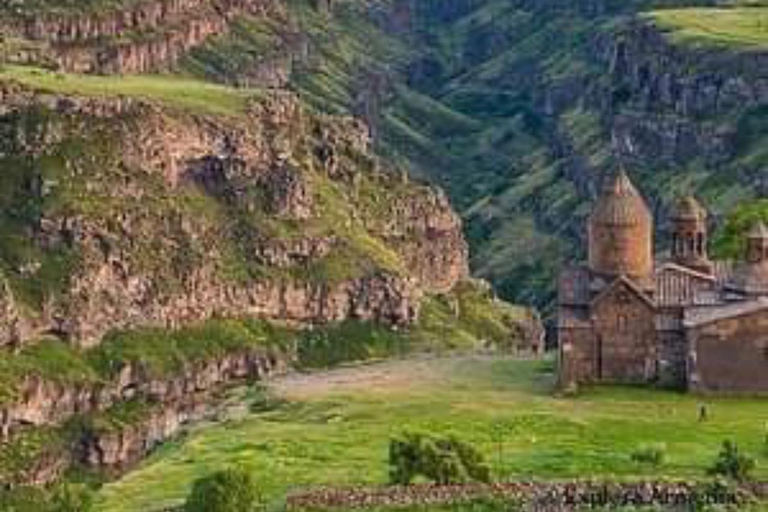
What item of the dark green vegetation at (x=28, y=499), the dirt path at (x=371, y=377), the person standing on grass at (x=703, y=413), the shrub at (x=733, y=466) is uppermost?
the dirt path at (x=371, y=377)

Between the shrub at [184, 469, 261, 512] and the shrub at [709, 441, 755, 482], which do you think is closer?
the shrub at [184, 469, 261, 512]

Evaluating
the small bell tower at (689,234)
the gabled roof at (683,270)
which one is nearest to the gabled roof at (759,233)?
the gabled roof at (683,270)

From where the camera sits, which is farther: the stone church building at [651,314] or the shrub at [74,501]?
the stone church building at [651,314]

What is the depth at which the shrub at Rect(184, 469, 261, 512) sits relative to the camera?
257 ft

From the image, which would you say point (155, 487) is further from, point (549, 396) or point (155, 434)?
point (155, 434)

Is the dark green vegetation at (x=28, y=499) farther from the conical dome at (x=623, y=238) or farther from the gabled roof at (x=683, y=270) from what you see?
the gabled roof at (x=683, y=270)

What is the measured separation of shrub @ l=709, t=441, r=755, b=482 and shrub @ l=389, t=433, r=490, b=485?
9714 mm

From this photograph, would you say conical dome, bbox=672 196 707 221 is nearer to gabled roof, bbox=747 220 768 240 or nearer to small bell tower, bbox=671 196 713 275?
small bell tower, bbox=671 196 713 275

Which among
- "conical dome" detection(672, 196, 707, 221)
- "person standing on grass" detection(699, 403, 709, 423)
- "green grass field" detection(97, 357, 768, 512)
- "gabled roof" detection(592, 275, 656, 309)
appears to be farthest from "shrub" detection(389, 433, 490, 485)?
"conical dome" detection(672, 196, 707, 221)

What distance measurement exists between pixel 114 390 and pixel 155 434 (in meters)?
7.84

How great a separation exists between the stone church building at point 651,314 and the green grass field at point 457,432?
1.54 m

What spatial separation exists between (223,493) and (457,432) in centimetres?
2349

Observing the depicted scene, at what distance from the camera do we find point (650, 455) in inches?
3519

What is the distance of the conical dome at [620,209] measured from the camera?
11462 cm
